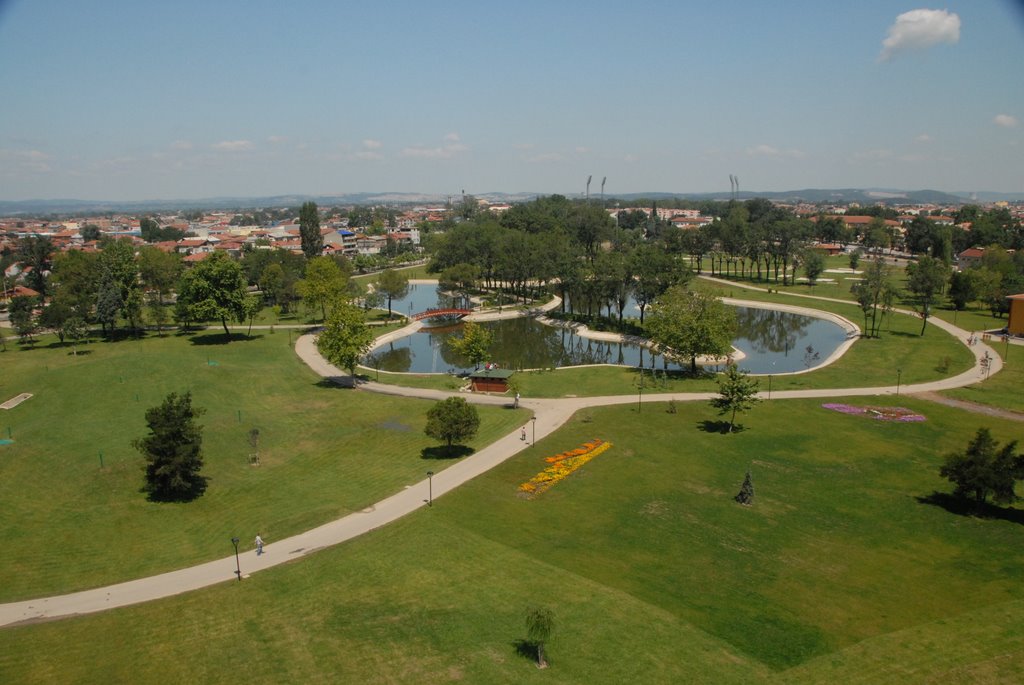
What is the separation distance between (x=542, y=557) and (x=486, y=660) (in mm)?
6576

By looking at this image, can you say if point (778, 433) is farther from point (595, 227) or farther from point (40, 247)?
point (40, 247)

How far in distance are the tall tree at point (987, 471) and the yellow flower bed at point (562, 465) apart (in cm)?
1679

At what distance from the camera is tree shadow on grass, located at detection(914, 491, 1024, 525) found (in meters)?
28.1

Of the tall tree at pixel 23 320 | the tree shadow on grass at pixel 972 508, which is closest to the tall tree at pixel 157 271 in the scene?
the tall tree at pixel 23 320

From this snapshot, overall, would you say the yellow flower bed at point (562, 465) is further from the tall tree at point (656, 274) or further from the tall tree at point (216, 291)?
the tall tree at point (216, 291)

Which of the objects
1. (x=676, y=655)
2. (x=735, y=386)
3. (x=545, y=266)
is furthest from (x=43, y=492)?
(x=545, y=266)

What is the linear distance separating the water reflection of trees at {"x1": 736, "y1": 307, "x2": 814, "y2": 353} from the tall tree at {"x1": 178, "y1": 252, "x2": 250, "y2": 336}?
54.7 metres

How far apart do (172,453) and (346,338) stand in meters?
21.6

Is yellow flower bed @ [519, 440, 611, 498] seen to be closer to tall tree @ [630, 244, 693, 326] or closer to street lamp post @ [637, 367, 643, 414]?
street lamp post @ [637, 367, 643, 414]

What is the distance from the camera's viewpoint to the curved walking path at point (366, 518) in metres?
21.6

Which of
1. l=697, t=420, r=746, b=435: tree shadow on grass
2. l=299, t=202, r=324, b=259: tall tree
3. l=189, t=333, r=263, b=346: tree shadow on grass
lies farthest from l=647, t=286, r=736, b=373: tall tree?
l=299, t=202, r=324, b=259: tall tree

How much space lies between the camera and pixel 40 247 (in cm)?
9381

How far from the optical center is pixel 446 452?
119 ft

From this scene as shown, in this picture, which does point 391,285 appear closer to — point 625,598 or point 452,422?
point 452,422
